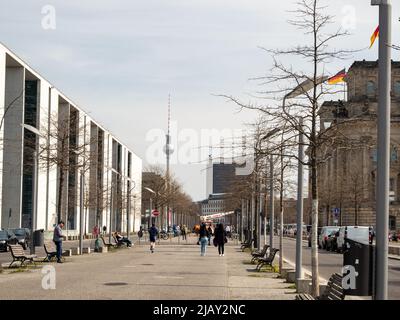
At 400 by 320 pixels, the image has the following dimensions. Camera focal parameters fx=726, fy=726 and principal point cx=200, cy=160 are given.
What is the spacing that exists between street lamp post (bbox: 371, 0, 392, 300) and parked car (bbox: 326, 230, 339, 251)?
4359 cm

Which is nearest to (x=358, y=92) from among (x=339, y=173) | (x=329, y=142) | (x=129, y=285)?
(x=329, y=142)

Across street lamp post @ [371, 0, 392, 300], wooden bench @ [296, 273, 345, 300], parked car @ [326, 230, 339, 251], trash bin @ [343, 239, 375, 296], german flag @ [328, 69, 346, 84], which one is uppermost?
german flag @ [328, 69, 346, 84]

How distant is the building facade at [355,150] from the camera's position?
16.6m

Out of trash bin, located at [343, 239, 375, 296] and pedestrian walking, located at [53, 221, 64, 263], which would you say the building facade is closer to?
trash bin, located at [343, 239, 375, 296]

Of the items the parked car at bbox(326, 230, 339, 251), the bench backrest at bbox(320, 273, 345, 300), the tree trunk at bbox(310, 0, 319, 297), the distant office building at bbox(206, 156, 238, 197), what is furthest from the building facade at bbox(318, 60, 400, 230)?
the parked car at bbox(326, 230, 339, 251)

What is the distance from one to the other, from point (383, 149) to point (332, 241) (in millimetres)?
46355

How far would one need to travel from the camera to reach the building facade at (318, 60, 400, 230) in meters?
16.6

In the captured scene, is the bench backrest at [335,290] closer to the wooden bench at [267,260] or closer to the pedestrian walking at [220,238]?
the wooden bench at [267,260]

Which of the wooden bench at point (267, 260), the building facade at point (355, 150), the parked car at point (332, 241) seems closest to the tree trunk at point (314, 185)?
the building facade at point (355, 150)

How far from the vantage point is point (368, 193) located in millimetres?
95562

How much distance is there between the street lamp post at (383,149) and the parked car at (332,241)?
4359cm

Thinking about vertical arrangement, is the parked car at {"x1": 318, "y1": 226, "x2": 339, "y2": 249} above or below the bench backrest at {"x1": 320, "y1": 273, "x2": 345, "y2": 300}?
below
